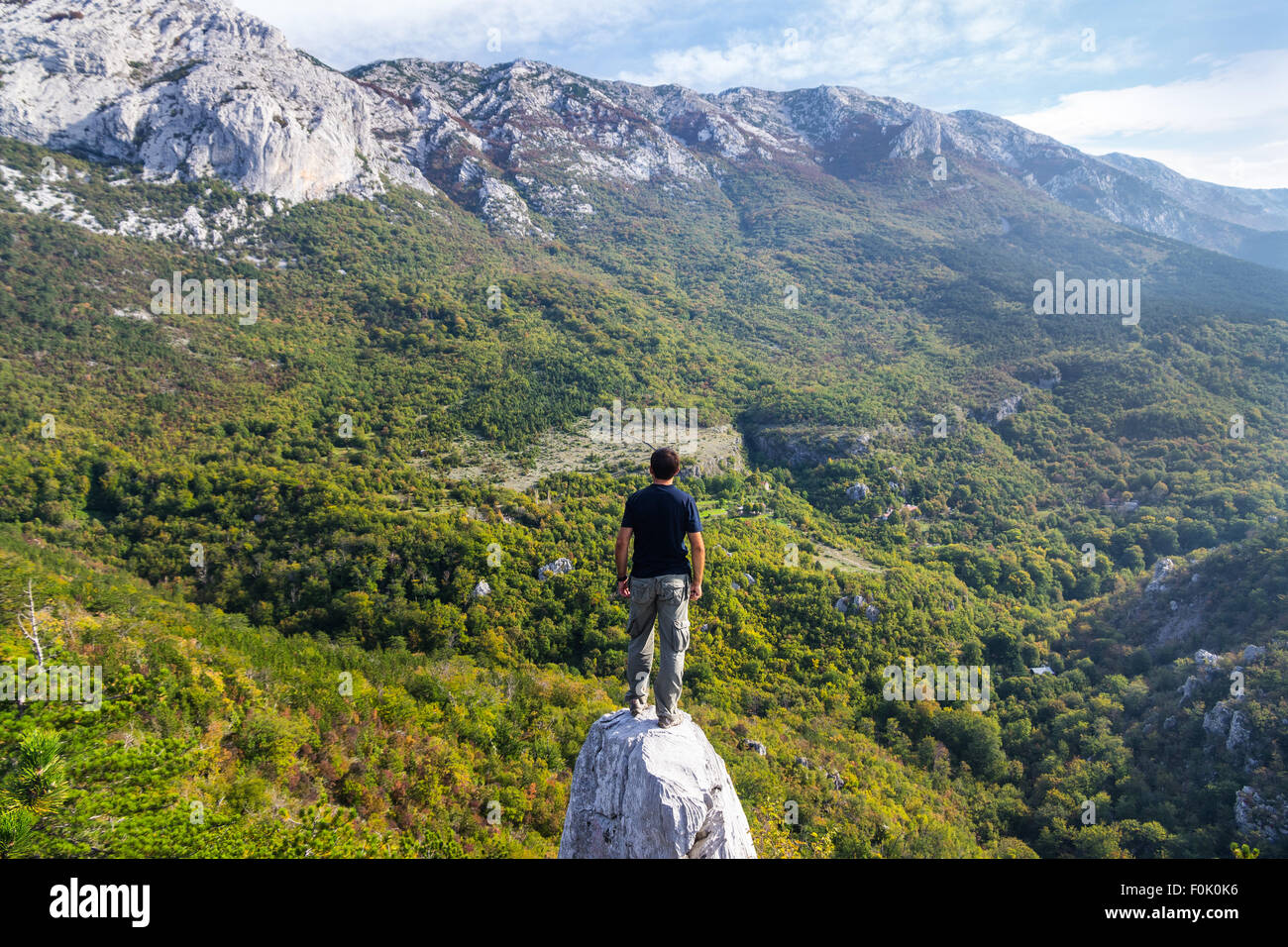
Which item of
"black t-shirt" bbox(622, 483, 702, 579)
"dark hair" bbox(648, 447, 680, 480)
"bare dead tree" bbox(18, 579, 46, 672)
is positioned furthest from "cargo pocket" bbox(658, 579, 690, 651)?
"bare dead tree" bbox(18, 579, 46, 672)

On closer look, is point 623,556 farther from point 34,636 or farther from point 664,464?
point 34,636

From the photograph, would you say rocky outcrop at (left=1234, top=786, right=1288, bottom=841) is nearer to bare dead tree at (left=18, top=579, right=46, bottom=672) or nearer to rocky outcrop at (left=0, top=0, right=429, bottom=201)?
bare dead tree at (left=18, top=579, right=46, bottom=672)

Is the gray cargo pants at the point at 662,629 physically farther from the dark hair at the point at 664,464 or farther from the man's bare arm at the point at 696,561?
the dark hair at the point at 664,464

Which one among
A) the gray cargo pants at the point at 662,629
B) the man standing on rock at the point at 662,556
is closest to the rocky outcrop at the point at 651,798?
the gray cargo pants at the point at 662,629

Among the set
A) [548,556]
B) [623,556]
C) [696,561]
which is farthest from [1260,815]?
[548,556]

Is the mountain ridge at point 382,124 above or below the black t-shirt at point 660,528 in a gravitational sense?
above

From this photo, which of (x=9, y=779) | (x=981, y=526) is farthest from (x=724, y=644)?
(x=981, y=526)
